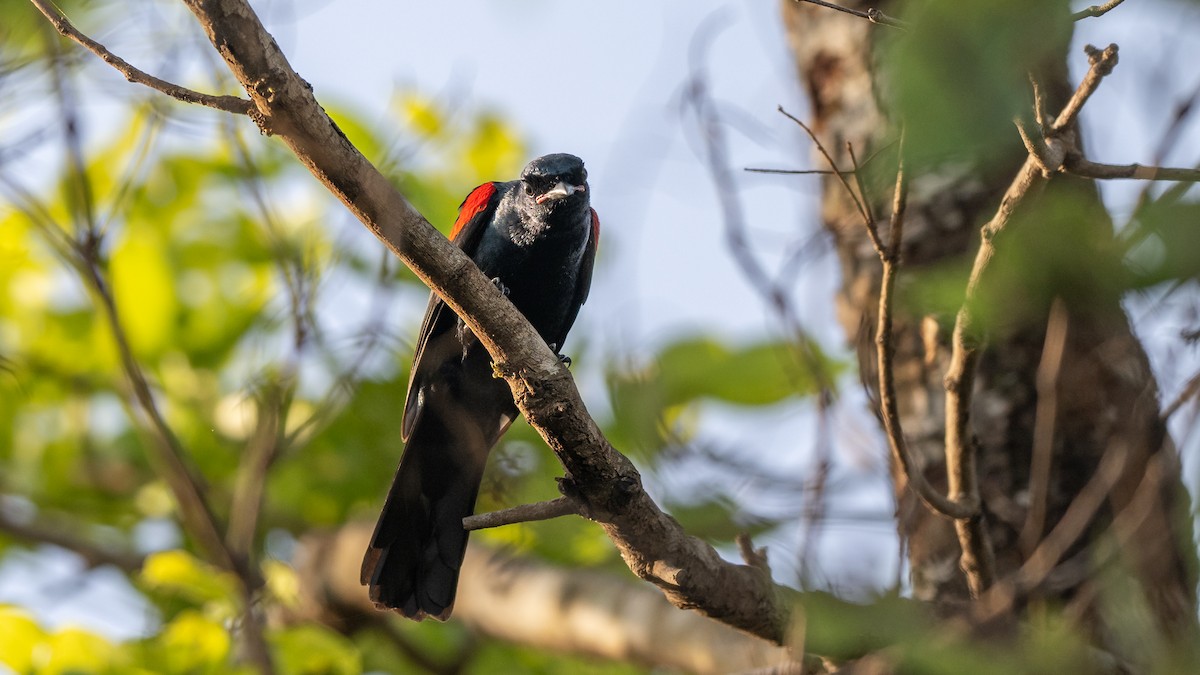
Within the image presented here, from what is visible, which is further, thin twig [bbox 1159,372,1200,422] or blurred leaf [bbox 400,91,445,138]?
blurred leaf [bbox 400,91,445,138]

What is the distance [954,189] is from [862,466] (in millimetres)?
1381

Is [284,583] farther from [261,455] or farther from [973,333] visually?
[973,333]

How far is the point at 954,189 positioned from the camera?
4.30 metres

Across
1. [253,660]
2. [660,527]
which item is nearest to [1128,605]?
[660,527]

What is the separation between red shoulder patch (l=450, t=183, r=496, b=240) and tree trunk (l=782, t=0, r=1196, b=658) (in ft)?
4.68

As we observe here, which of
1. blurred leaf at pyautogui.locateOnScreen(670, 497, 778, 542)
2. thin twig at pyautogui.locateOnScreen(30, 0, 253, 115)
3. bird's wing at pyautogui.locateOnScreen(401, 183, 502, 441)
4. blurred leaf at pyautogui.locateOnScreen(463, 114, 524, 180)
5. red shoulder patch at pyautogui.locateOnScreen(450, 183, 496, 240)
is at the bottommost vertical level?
blurred leaf at pyautogui.locateOnScreen(670, 497, 778, 542)

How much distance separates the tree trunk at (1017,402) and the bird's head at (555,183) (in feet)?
3.50

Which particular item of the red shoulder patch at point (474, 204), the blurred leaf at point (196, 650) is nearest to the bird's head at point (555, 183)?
the red shoulder patch at point (474, 204)

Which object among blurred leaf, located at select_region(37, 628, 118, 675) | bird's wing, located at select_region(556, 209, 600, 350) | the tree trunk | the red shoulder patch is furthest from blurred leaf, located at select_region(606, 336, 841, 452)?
blurred leaf, located at select_region(37, 628, 118, 675)

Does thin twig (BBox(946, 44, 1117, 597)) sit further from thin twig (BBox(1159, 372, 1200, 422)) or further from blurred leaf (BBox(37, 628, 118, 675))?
blurred leaf (BBox(37, 628, 118, 675))

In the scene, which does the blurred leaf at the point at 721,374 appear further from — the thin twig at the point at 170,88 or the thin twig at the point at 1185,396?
the thin twig at the point at 170,88

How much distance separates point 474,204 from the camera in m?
4.61

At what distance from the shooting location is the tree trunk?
123 inches

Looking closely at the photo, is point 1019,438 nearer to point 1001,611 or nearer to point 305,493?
point 1001,611
